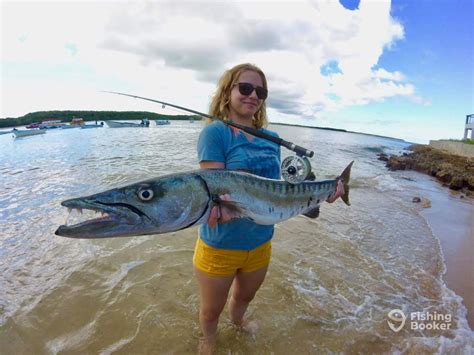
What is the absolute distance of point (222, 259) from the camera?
2.46 meters

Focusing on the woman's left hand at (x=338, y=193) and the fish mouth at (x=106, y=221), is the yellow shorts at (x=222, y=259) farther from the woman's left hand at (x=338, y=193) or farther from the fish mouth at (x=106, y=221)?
the woman's left hand at (x=338, y=193)

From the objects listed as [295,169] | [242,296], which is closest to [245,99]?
[295,169]

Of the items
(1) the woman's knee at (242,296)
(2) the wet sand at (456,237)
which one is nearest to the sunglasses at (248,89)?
(1) the woman's knee at (242,296)

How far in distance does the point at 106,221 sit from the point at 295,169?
1778 millimetres

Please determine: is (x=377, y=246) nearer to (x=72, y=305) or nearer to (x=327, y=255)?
(x=327, y=255)

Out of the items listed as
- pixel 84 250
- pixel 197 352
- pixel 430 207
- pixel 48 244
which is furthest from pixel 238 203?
pixel 430 207

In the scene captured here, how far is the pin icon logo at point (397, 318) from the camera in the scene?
12.7ft

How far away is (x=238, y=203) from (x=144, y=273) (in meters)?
3.43

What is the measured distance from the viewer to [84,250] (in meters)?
5.64

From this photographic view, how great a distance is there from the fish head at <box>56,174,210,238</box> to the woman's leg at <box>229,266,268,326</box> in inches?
41.8

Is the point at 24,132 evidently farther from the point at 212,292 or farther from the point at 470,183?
the point at 470,183

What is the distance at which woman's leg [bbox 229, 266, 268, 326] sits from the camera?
2.75m

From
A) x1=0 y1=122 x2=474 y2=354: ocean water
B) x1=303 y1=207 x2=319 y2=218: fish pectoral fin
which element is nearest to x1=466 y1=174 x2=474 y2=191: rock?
x1=0 y1=122 x2=474 y2=354: ocean water

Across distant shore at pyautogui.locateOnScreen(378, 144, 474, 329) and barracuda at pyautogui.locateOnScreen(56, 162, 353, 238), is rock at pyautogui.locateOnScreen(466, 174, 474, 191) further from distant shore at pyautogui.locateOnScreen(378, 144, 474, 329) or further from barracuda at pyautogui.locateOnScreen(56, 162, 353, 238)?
barracuda at pyautogui.locateOnScreen(56, 162, 353, 238)
